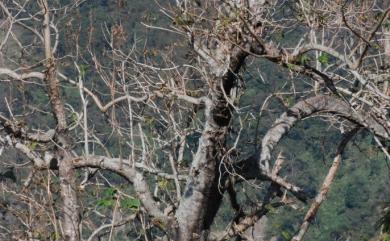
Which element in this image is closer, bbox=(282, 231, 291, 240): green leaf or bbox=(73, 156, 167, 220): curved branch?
bbox=(73, 156, 167, 220): curved branch

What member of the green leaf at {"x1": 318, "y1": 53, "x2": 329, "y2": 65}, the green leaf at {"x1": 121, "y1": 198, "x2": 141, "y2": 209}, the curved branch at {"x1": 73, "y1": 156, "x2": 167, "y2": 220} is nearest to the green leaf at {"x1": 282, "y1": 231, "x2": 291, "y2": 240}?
the curved branch at {"x1": 73, "y1": 156, "x2": 167, "y2": 220}

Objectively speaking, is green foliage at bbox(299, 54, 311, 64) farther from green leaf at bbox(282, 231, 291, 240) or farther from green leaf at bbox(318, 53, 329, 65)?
green leaf at bbox(282, 231, 291, 240)

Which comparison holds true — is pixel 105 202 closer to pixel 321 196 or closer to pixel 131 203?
pixel 131 203

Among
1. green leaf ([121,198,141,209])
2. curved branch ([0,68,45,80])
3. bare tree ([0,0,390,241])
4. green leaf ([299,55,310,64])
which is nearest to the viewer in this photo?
green leaf ([299,55,310,64])

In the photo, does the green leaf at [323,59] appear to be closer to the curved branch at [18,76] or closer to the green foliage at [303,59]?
the green foliage at [303,59]

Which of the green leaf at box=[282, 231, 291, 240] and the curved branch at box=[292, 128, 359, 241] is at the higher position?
the curved branch at box=[292, 128, 359, 241]

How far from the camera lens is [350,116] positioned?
18.3 feet

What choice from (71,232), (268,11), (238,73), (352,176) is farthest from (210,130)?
(352,176)

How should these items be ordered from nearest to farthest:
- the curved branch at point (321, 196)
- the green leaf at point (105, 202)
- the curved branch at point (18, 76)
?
the green leaf at point (105, 202), the curved branch at point (18, 76), the curved branch at point (321, 196)

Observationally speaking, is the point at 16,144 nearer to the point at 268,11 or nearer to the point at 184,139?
the point at 184,139

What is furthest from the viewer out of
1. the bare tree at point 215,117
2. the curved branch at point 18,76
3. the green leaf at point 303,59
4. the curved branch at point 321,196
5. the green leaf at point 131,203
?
the curved branch at point 321,196

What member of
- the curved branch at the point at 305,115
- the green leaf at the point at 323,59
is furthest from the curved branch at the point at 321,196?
the green leaf at the point at 323,59

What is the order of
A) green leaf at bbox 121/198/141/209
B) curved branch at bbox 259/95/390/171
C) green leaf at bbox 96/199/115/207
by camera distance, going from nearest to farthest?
green leaf at bbox 96/199/115/207 < green leaf at bbox 121/198/141/209 < curved branch at bbox 259/95/390/171

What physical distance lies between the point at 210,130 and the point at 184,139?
119 centimetres
